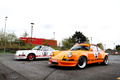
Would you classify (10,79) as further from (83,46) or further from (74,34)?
(74,34)

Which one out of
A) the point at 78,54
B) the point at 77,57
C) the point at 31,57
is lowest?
the point at 31,57

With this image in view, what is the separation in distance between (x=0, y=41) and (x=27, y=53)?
31.9 metres

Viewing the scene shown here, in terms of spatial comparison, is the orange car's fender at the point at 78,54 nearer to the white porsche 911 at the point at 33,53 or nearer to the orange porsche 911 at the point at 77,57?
the orange porsche 911 at the point at 77,57

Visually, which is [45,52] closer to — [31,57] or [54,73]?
[31,57]

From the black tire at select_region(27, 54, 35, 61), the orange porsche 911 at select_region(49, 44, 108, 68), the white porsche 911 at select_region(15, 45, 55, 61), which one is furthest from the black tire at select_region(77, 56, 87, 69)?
the black tire at select_region(27, 54, 35, 61)

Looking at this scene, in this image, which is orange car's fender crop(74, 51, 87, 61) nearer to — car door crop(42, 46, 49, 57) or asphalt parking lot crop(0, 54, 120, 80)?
asphalt parking lot crop(0, 54, 120, 80)

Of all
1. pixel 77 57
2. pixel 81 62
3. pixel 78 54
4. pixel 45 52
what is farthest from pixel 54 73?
pixel 45 52

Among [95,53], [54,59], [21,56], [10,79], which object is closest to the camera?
[10,79]

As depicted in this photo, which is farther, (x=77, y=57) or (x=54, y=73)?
(x=77, y=57)

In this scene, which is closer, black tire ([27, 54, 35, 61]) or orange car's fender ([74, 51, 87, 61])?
orange car's fender ([74, 51, 87, 61])

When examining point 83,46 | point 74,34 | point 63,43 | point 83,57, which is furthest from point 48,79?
point 74,34

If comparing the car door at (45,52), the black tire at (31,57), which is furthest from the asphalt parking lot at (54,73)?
the car door at (45,52)

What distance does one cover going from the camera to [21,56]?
27.1 ft

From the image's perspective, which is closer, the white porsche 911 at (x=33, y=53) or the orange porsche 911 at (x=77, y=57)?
the orange porsche 911 at (x=77, y=57)
